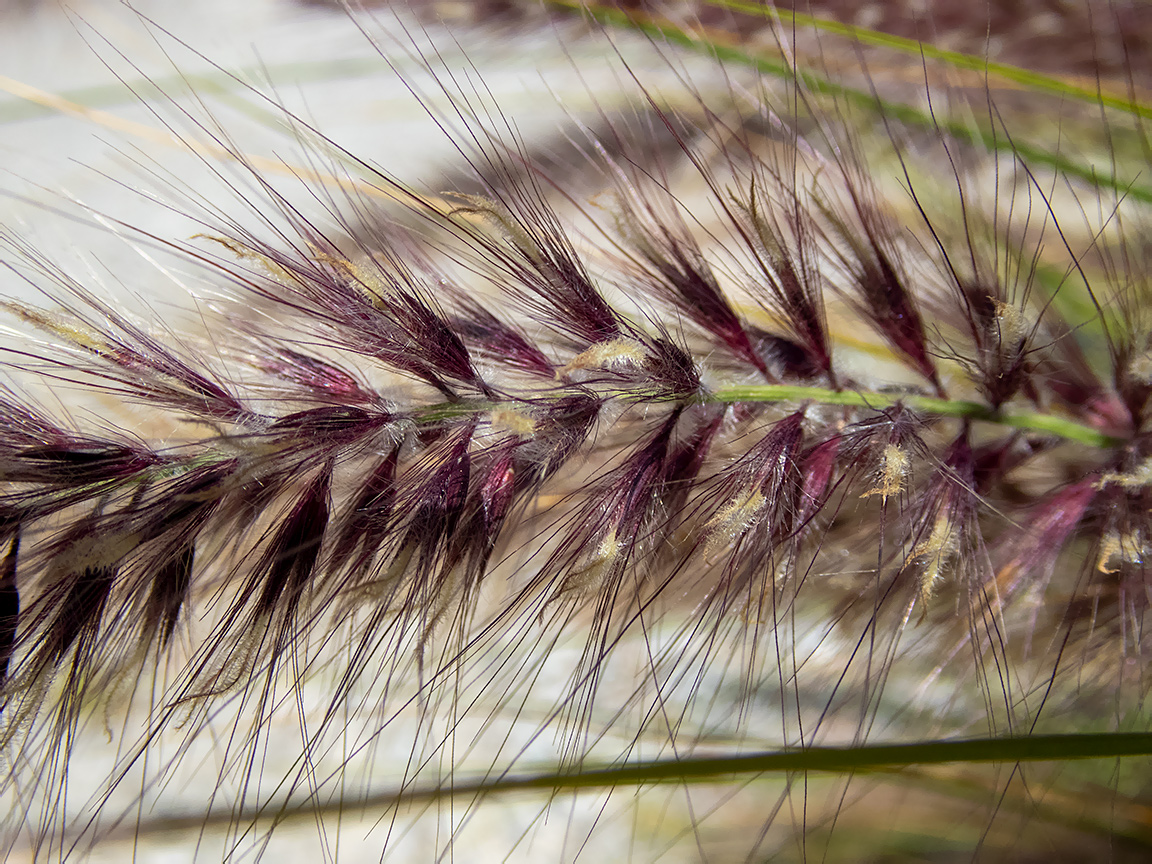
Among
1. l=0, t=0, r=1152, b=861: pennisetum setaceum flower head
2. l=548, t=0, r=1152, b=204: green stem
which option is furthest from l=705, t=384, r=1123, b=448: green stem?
l=548, t=0, r=1152, b=204: green stem

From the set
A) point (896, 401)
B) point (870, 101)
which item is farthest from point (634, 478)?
point (870, 101)

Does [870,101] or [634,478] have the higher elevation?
[870,101]

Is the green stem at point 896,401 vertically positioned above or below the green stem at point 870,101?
below

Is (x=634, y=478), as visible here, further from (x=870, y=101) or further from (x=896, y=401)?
(x=870, y=101)

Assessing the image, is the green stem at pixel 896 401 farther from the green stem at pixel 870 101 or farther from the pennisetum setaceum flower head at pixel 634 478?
the green stem at pixel 870 101

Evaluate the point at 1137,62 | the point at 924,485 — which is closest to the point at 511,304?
the point at 924,485

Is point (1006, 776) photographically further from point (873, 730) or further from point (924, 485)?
point (924, 485)

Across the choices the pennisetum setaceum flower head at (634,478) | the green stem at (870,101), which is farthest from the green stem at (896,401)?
the green stem at (870,101)

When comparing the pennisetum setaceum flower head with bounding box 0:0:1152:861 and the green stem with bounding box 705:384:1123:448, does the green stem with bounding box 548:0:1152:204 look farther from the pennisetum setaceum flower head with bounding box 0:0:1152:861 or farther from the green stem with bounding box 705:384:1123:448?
the green stem with bounding box 705:384:1123:448
